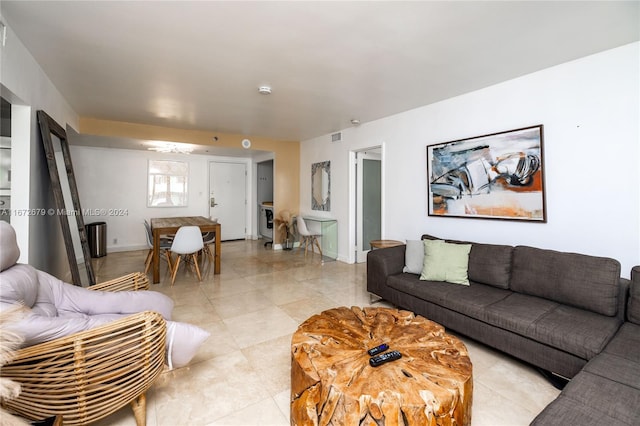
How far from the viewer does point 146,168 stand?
6172mm

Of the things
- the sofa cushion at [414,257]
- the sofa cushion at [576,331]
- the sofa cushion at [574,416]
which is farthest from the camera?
the sofa cushion at [414,257]

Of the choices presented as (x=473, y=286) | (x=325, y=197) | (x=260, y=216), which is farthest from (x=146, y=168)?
(x=473, y=286)

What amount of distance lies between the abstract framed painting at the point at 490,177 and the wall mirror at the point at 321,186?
230 centimetres

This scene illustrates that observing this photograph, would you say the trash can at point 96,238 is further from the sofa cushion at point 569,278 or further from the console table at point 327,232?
the sofa cushion at point 569,278

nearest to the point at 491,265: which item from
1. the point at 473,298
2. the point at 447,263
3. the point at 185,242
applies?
the point at 447,263

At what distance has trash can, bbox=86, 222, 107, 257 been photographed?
530cm

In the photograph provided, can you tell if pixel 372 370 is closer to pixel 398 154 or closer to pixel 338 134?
pixel 398 154

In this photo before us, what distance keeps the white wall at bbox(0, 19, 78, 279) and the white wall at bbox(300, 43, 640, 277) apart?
3.98m

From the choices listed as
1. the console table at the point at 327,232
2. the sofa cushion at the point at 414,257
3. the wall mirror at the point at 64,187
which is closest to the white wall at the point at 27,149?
the wall mirror at the point at 64,187

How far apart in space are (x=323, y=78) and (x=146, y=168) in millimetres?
5042

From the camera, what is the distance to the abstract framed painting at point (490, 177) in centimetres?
270

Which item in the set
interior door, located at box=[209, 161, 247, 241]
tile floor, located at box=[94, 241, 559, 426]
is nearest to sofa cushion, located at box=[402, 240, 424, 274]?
tile floor, located at box=[94, 241, 559, 426]

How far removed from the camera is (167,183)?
6426 millimetres

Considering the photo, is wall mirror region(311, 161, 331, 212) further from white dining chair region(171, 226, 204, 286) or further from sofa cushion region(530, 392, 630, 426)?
sofa cushion region(530, 392, 630, 426)
